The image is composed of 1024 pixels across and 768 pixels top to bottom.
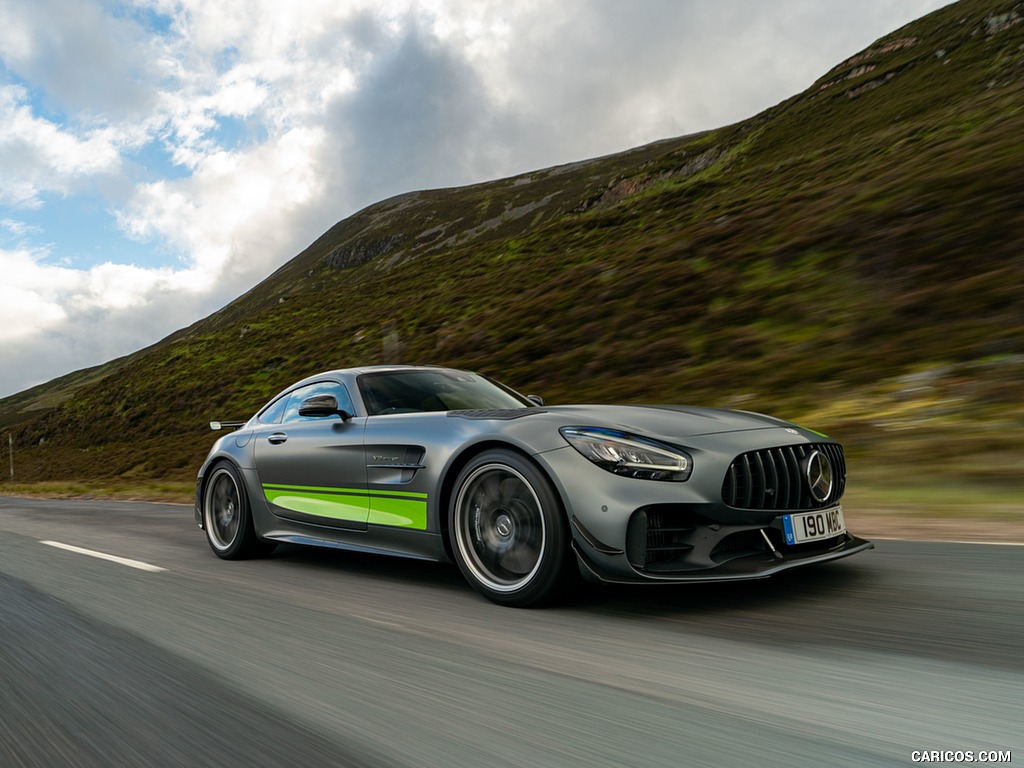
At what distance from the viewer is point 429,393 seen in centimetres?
498

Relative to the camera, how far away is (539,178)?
132000mm

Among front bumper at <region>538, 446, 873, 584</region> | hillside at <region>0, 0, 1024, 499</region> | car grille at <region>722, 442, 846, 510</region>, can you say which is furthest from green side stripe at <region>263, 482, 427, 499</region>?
hillside at <region>0, 0, 1024, 499</region>

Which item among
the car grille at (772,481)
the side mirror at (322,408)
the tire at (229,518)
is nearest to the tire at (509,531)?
the car grille at (772,481)

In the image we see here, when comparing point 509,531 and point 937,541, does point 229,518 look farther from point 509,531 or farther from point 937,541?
point 937,541

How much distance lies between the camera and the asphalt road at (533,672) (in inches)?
84.7

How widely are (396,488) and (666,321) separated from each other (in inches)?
497

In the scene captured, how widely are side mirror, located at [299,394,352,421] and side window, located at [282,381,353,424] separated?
9cm

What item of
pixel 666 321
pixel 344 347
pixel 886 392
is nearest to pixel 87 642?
pixel 886 392

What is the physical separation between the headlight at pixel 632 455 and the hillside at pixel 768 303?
3.85 metres

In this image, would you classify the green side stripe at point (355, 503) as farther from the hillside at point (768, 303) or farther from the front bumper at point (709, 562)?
the hillside at point (768, 303)

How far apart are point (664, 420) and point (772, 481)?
0.55 m

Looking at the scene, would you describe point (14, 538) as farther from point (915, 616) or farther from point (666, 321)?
point (666, 321)

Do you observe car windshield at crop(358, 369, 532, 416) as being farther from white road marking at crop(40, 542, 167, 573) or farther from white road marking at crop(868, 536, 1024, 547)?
white road marking at crop(868, 536, 1024, 547)

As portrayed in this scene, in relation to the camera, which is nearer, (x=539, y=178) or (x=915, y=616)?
(x=915, y=616)
